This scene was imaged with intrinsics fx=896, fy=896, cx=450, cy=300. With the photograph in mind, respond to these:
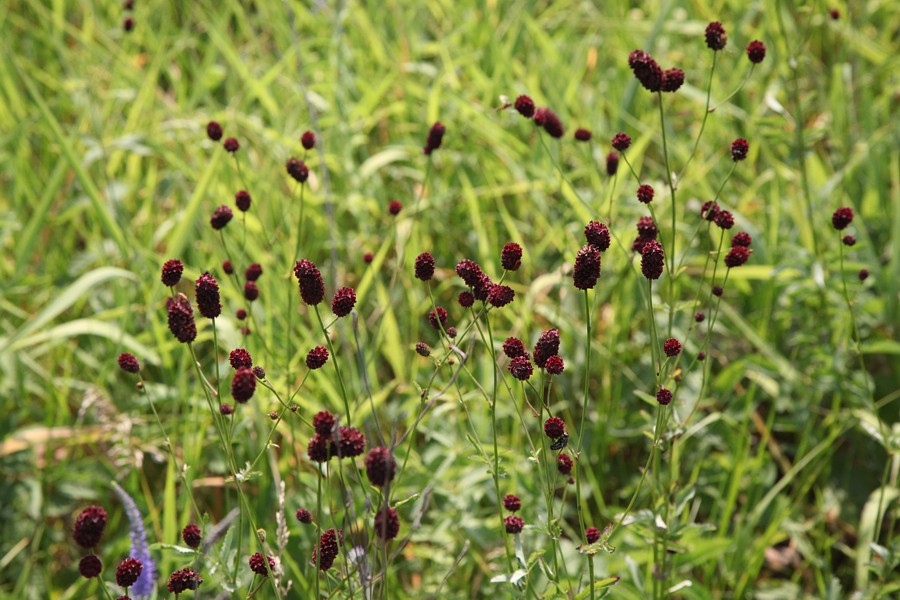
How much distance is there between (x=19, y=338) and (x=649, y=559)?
1.58m

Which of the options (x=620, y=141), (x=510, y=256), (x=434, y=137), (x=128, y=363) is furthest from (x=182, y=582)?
(x=434, y=137)

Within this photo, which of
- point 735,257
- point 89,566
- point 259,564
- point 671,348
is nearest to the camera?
point 89,566

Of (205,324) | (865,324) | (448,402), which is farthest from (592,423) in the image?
(205,324)

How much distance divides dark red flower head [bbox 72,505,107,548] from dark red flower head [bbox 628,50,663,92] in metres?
1.07

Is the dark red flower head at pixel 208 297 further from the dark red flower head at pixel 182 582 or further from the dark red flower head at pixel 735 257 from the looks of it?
the dark red flower head at pixel 735 257

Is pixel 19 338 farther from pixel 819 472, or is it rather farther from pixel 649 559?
pixel 819 472

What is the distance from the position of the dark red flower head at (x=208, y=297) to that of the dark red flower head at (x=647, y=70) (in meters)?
0.78

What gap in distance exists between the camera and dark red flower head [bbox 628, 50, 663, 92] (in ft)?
4.92

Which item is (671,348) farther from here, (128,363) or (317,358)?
(128,363)

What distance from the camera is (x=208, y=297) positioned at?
4.07 feet

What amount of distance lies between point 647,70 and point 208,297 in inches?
31.9

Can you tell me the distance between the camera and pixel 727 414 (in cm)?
231

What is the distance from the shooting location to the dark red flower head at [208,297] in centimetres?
124

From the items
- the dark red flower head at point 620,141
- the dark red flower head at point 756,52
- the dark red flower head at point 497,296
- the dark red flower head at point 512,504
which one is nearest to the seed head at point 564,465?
the dark red flower head at point 512,504
